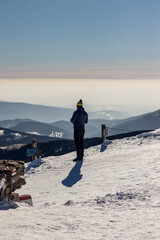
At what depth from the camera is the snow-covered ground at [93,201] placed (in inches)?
207

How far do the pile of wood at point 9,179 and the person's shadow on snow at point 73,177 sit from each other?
286cm

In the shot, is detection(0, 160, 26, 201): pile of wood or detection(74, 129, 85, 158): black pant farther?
detection(74, 129, 85, 158): black pant

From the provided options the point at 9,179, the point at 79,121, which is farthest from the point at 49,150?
the point at 9,179

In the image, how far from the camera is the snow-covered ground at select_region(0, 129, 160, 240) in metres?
5.27

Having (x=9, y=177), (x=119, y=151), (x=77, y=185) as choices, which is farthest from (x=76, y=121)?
(x=9, y=177)

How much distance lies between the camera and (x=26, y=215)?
A: 6344 millimetres

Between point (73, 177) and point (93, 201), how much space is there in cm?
394

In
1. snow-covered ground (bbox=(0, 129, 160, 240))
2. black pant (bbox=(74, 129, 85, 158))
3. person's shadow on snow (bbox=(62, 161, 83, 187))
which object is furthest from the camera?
black pant (bbox=(74, 129, 85, 158))

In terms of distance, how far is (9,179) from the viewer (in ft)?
24.8

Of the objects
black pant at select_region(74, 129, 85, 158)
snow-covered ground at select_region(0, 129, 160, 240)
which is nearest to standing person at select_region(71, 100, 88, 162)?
black pant at select_region(74, 129, 85, 158)

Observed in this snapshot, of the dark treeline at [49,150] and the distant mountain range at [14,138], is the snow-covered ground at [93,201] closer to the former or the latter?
the dark treeline at [49,150]

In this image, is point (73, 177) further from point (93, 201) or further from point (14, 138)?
point (14, 138)

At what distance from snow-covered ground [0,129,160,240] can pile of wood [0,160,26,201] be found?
365 mm

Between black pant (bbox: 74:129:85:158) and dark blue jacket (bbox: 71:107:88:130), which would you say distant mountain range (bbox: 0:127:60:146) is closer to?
black pant (bbox: 74:129:85:158)
